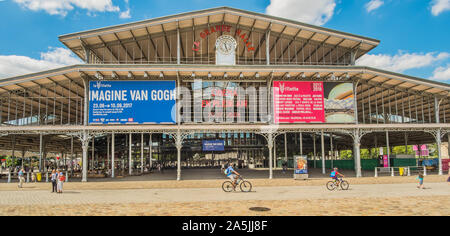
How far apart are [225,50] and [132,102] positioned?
10795 mm

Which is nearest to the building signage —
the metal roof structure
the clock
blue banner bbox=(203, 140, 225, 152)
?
the metal roof structure

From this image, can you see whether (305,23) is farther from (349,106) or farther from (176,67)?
(176,67)

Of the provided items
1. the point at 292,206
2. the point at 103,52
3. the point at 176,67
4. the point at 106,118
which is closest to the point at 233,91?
the point at 176,67

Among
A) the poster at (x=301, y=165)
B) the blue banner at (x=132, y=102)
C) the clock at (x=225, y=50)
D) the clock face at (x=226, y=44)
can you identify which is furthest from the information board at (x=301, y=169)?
the clock face at (x=226, y=44)

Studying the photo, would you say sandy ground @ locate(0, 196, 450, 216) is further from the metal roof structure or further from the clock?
the clock

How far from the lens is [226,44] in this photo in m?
30.4

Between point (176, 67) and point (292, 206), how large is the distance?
18275 mm

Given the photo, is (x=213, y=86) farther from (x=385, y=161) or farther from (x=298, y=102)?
(x=385, y=161)

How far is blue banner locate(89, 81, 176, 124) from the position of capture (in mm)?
27047

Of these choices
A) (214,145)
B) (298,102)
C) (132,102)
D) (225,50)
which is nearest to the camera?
(132,102)

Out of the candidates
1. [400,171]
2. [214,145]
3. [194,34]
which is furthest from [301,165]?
[194,34]

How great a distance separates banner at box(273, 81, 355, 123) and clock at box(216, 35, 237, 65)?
5268 mm

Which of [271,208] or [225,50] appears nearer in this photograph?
[271,208]

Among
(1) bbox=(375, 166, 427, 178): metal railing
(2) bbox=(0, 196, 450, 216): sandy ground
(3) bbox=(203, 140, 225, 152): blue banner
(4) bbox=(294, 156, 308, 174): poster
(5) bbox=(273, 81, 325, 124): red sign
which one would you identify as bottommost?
(1) bbox=(375, 166, 427, 178): metal railing
